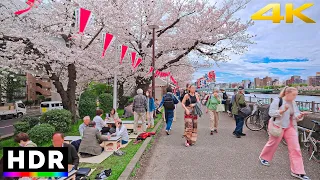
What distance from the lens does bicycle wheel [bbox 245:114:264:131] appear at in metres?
8.90

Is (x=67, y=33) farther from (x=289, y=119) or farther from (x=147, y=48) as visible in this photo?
(x=289, y=119)

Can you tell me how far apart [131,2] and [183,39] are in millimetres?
4222

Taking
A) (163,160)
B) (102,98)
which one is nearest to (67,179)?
(163,160)

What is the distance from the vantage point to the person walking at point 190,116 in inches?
252

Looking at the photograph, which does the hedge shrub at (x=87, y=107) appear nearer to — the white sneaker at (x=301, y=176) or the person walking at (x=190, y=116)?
the person walking at (x=190, y=116)

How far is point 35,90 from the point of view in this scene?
157ft

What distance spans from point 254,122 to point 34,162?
29.8ft

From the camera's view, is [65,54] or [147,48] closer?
[65,54]

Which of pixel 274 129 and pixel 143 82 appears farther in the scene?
pixel 143 82

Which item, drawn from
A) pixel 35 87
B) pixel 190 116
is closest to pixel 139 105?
pixel 190 116

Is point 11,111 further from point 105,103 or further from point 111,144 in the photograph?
point 111,144

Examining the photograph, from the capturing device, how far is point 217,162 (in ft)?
16.6

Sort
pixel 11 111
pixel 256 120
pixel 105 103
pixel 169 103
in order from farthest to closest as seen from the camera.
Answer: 1. pixel 11 111
2. pixel 105 103
3. pixel 256 120
4. pixel 169 103

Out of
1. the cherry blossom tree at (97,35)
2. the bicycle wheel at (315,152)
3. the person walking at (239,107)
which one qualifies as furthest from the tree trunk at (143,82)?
the bicycle wheel at (315,152)
